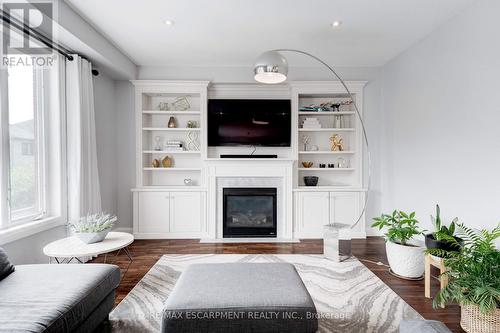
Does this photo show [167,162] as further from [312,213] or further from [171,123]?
[312,213]

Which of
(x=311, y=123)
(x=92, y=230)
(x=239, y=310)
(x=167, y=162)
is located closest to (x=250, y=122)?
(x=311, y=123)

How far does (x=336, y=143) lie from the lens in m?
4.46

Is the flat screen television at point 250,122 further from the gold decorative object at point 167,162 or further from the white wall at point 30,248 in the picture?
the white wall at point 30,248

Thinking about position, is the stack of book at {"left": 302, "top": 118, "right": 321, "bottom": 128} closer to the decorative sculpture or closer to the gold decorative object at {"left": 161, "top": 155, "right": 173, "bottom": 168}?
the decorative sculpture

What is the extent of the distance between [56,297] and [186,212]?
2.69 metres

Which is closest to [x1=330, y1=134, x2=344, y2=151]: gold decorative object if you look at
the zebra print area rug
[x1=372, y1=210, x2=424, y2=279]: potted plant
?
[x1=372, y1=210, x2=424, y2=279]: potted plant

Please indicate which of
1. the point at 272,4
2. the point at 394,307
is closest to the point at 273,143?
the point at 272,4

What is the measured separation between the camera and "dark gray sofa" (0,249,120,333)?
1299mm

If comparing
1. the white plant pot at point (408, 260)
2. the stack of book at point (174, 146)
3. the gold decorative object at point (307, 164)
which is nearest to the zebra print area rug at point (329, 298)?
the white plant pot at point (408, 260)

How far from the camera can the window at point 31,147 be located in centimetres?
242

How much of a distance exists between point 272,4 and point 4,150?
2.74 m

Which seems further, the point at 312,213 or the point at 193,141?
the point at 193,141

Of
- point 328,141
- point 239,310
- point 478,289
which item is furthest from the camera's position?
point 328,141

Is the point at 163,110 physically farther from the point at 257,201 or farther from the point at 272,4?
the point at 272,4
